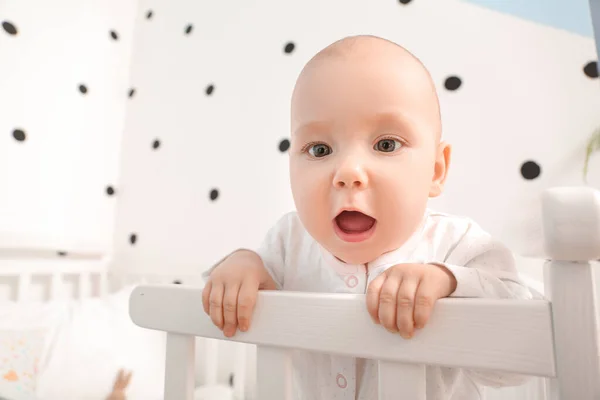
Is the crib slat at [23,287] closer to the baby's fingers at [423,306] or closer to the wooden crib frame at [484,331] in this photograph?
the wooden crib frame at [484,331]

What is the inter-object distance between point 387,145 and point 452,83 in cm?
81

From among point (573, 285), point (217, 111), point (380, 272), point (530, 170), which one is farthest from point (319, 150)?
point (217, 111)

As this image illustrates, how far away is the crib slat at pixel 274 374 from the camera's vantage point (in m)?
0.37

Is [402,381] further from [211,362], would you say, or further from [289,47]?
[289,47]

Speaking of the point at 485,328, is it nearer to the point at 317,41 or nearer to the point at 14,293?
the point at 317,41

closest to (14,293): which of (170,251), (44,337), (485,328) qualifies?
(44,337)

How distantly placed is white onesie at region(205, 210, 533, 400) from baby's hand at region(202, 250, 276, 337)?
12 centimetres

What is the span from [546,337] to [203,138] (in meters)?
1.47

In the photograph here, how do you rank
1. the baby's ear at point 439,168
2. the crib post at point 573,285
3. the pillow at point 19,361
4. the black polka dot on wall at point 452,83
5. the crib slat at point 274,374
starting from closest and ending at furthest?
the crib post at point 573,285, the crib slat at point 274,374, the baby's ear at point 439,168, the pillow at point 19,361, the black polka dot on wall at point 452,83

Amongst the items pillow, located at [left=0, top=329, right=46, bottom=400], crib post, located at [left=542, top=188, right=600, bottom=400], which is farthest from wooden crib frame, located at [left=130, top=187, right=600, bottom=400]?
pillow, located at [left=0, top=329, right=46, bottom=400]

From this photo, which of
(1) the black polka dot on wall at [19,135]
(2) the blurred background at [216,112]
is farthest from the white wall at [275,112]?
(1) the black polka dot on wall at [19,135]

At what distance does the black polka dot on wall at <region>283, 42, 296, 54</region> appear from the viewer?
1.42m

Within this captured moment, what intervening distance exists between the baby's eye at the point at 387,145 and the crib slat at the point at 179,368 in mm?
289

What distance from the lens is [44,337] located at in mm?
1079
